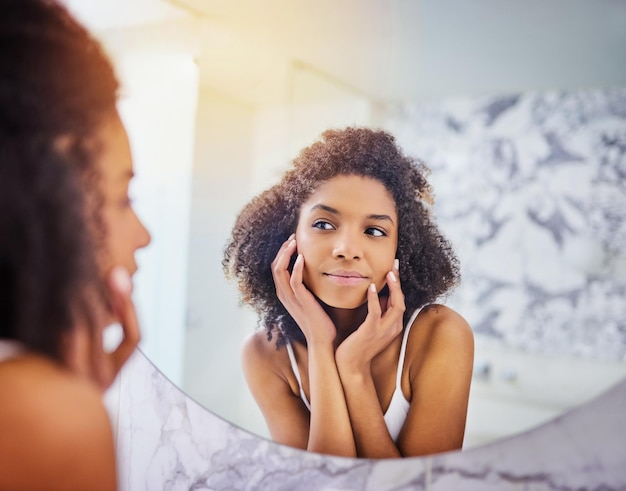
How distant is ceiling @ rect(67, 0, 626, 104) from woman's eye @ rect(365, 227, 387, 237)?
0.19 m

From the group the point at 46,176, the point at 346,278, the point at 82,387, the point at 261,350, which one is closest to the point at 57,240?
the point at 46,176

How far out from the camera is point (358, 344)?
0.89 meters

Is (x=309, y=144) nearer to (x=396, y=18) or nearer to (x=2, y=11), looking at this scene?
(x=396, y=18)

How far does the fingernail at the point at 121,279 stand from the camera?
3.58 feet

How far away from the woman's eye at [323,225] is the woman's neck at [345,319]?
12 cm

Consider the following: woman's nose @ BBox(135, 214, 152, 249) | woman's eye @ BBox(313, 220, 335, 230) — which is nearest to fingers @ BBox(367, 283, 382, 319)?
woman's eye @ BBox(313, 220, 335, 230)

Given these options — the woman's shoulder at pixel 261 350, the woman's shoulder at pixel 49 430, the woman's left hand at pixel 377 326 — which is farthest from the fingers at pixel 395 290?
the woman's shoulder at pixel 49 430

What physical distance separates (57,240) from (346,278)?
0.52 meters

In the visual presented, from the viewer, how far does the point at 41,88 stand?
1.03 meters

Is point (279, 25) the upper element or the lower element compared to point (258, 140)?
upper

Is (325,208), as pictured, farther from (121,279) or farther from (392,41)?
(121,279)

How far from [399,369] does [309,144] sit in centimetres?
37

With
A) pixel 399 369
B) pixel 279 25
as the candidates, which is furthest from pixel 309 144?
pixel 399 369

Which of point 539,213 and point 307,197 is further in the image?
point 307,197
